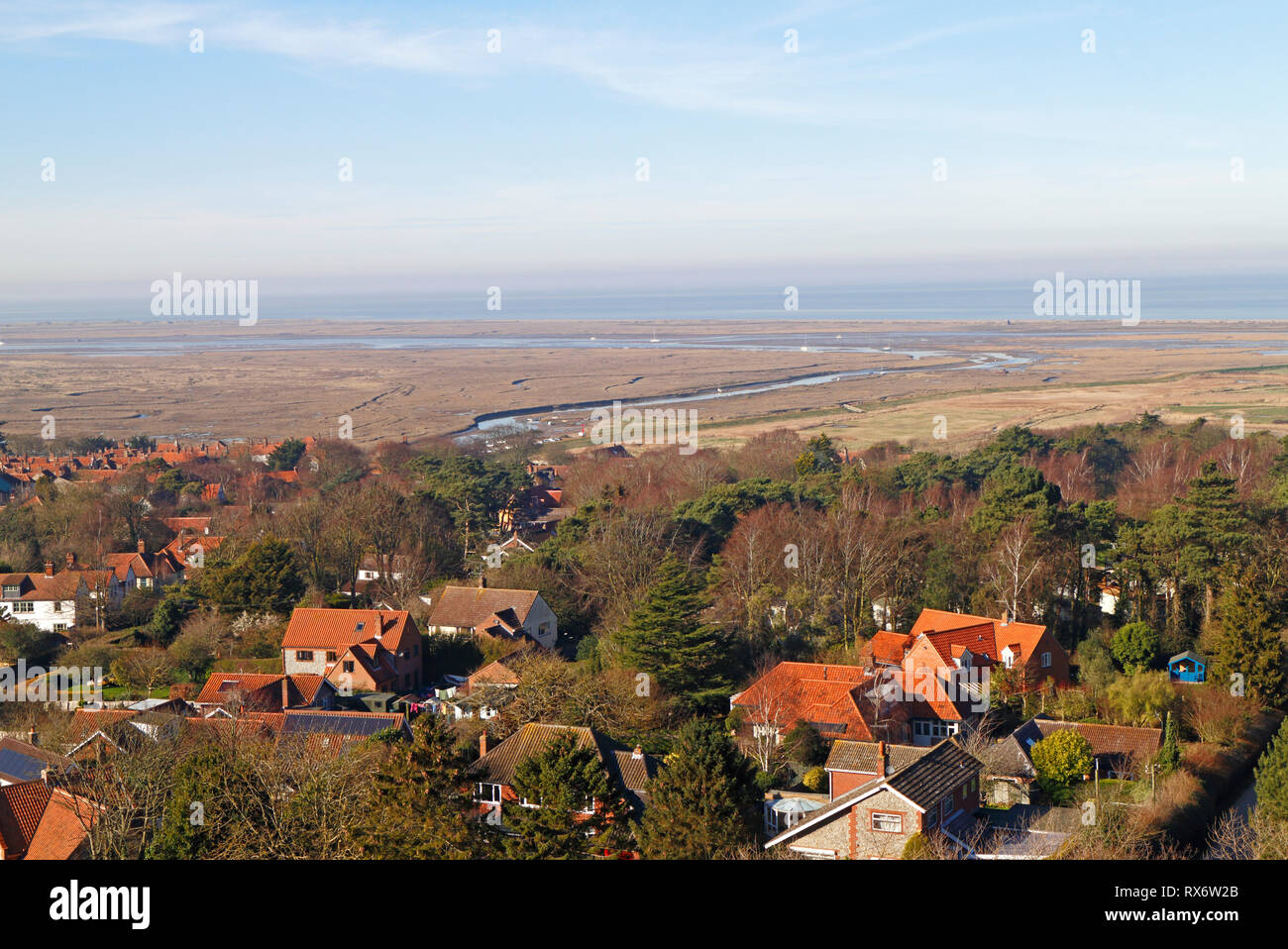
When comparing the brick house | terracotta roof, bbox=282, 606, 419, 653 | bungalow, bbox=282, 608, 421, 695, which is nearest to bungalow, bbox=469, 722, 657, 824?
the brick house

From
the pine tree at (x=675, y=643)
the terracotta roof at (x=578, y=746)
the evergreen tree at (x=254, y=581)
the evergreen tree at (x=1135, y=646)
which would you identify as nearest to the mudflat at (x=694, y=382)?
the evergreen tree at (x=1135, y=646)

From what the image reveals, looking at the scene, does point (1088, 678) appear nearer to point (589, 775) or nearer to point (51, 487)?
point (589, 775)

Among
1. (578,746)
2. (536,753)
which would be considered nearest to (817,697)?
(578,746)

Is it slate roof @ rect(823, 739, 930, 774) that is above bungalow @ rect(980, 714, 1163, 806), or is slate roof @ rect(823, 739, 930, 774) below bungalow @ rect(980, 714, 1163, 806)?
above

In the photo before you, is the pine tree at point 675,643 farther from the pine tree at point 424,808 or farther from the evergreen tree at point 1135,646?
the pine tree at point 424,808

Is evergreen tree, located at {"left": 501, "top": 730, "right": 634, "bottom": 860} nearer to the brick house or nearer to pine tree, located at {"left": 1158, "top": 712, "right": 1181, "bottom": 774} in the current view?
pine tree, located at {"left": 1158, "top": 712, "right": 1181, "bottom": 774}

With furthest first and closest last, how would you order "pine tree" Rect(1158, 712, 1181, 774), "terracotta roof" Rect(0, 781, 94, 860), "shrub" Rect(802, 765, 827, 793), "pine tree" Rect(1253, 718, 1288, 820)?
"shrub" Rect(802, 765, 827, 793)
"pine tree" Rect(1158, 712, 1181, 774)
"pine tree" Rect(1253, 718, 1288, 820)
"terracotta roof" Rect(0, 781, 94, 860)
